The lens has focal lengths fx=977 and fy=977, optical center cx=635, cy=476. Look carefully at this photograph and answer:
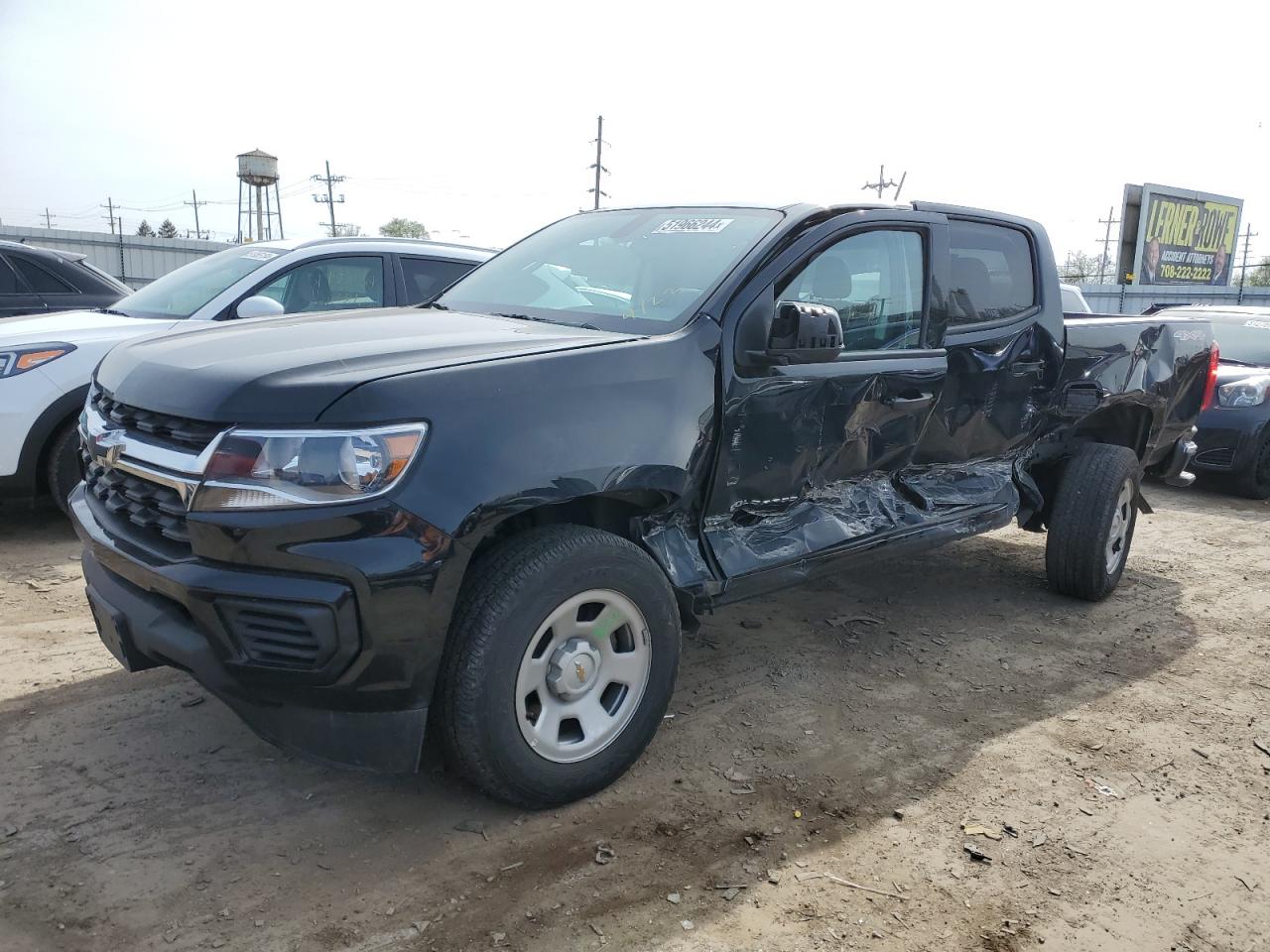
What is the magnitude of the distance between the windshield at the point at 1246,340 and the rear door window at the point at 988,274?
5900 millimetres

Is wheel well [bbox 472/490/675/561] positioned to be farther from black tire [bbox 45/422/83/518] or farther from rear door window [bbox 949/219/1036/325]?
black tire [bbox 45/422/83/518]

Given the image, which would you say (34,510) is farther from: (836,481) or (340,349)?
(836,481)

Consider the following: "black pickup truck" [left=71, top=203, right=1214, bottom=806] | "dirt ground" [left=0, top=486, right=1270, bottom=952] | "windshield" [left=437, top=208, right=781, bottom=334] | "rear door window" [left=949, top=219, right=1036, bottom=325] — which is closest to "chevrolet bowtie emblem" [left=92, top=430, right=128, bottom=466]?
"black pickup truck" [left=71, top=203, right=1214, bottom=806]

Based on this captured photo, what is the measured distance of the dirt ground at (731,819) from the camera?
2.50 metres

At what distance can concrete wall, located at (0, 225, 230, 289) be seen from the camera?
77.8ft

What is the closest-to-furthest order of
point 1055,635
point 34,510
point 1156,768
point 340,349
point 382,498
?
point 382,498 → point 340,349 → point 1156,768 → point 1055,635 → point 34,510

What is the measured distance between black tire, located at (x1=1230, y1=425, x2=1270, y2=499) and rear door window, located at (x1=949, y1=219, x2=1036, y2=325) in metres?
4.97

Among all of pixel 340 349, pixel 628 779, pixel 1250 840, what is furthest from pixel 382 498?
pixel 1250 840

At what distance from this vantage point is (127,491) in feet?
9.29

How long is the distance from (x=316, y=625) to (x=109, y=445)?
988 millimetres

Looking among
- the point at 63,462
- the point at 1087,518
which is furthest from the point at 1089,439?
the point at 63,462

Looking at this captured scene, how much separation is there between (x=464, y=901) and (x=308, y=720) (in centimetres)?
63

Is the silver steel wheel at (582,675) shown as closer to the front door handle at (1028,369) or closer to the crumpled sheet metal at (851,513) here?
the crumpled sheet metal at (851,513)

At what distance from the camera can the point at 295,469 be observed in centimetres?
247
